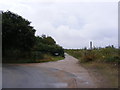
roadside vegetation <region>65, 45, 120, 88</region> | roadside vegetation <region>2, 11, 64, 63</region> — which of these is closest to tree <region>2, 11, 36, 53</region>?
roadside vegetation <region>2, 11, 64, 63</region>

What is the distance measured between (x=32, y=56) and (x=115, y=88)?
17979 mm

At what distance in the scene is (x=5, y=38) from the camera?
2509cm

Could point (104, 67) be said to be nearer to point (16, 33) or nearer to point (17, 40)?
point (17, 40)

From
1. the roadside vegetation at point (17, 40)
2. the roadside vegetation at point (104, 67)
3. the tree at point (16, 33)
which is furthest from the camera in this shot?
the roadside vegetation at point (17, 40)

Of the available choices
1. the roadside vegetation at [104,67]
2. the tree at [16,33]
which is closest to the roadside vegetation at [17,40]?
the tree at [16,33]

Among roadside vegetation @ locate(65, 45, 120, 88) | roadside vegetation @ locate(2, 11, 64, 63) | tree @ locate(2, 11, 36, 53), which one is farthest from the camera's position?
roadside vegetation @ locate(2, 11, 64, 63)

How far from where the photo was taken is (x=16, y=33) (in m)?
24.9

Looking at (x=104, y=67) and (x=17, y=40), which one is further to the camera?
(x=17, y=40)

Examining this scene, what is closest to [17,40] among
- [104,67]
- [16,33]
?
[16,33]

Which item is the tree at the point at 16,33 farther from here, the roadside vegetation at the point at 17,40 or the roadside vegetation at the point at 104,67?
the roadside vegetation at the point at 104,67

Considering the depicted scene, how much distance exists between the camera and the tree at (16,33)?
80.1ft

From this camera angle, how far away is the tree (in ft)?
80.1

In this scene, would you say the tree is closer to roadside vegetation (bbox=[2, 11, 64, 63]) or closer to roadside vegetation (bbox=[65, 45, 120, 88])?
roadside vegetation (bbox=[2, 11, 64, 63])

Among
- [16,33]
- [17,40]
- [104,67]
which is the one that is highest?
[16,33]
